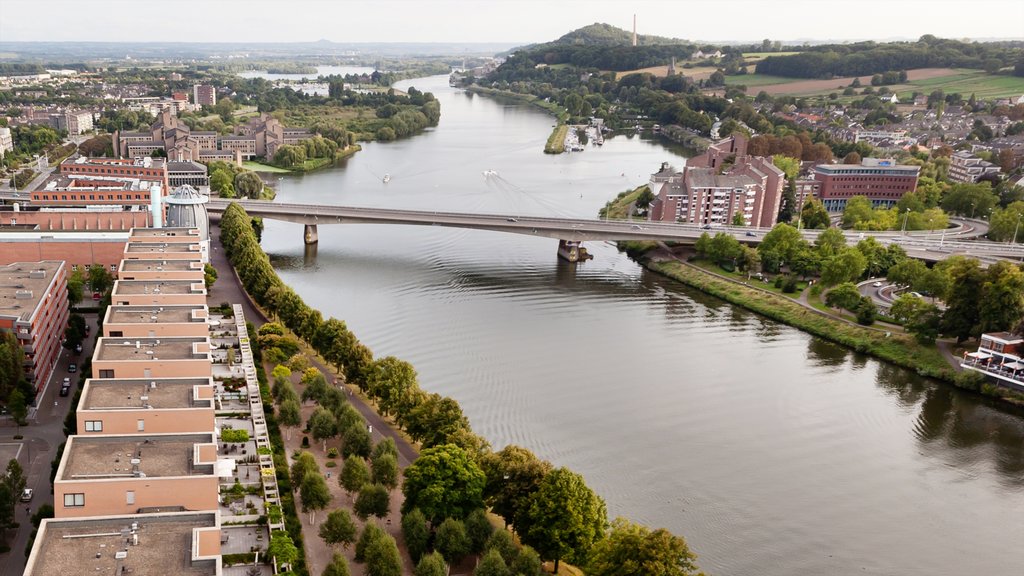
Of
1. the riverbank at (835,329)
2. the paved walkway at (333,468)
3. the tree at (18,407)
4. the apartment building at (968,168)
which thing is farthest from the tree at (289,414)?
the apartment building at (968,168)

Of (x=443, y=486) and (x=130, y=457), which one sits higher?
(x=130, y=457)

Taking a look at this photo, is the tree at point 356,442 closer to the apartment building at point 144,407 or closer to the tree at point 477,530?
the apartment building at point 144,407

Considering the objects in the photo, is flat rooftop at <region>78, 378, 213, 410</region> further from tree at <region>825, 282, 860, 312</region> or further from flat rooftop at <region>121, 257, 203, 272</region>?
tree at <region>825, 282, 860, 312</region>

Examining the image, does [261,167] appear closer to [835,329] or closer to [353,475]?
[835,329]

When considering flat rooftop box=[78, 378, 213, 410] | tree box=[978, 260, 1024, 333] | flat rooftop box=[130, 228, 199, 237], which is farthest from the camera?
flat rooftop box=[130, 228, 199, 237]

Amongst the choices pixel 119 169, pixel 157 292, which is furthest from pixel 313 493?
pixel 119 169

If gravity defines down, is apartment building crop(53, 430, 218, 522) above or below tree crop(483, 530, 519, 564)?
above

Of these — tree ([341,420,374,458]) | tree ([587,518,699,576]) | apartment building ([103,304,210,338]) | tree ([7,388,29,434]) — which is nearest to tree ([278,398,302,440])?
tree ([341,420,374,458])
